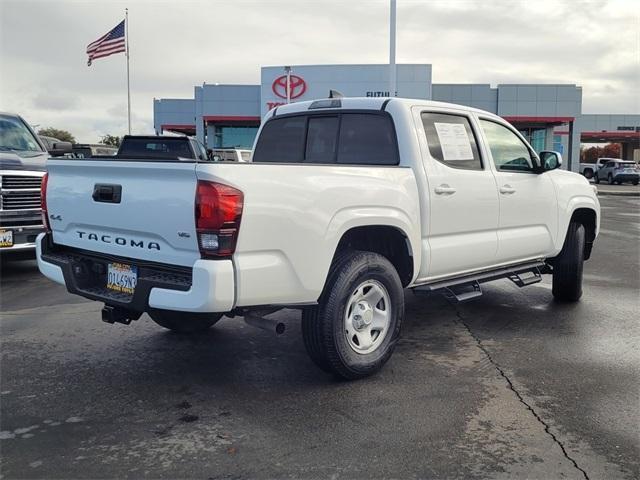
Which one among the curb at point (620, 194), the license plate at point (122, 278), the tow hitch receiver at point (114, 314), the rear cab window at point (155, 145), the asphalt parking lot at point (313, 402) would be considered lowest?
the asphalt parking lot at point (313, 402)

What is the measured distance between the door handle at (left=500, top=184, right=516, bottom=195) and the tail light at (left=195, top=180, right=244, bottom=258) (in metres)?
3.03

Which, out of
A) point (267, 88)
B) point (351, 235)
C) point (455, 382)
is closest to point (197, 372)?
point (351, 235)

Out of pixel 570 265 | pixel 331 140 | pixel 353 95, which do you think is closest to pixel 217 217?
pixel 331 140

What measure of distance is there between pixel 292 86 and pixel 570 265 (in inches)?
1139

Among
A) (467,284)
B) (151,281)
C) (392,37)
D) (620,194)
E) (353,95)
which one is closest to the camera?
(151,281)

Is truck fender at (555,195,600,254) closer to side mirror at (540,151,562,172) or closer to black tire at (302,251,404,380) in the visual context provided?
side mirror at (540,151,562,172)

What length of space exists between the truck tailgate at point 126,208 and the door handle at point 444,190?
218cm

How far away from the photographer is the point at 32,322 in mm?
5984

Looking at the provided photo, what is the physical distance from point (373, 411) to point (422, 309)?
2907mm

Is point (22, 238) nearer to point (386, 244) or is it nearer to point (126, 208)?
point (126, 208)

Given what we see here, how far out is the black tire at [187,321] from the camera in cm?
508

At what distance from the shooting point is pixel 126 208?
12.5 ft

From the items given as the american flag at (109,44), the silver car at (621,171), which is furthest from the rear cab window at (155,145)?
the silver car at (621,171)

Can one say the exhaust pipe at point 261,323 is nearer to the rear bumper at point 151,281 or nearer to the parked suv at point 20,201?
the rear bumper at point 151,281
